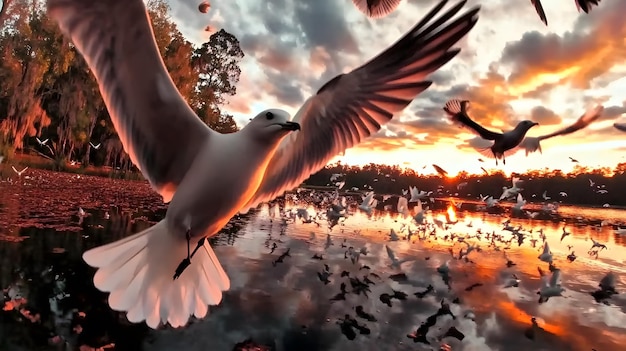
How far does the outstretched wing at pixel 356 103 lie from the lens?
1114 millimetres

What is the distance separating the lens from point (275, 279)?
352cm

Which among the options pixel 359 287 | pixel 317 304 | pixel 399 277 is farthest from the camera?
pixel 399 277

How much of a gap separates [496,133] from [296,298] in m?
1.93

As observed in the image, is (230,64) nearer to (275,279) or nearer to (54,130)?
(54,130)

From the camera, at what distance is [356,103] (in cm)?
137

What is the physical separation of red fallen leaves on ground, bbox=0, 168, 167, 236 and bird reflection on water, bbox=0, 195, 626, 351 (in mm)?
268

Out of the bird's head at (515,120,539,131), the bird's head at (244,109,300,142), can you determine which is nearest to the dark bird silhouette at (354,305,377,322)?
the bird's head at (515,120,539,131)

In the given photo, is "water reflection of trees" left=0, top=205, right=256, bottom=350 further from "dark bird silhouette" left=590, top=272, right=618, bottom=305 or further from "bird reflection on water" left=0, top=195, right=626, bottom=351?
"dark bird silhouette" left=590, top=272, right=618, bottom=305

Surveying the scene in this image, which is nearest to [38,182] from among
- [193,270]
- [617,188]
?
[193,270]

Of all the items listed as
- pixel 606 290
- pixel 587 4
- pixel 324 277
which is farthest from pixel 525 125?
pixel 606 290

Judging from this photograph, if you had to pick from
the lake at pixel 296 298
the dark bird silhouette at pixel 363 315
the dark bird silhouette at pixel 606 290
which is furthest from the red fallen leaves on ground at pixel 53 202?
the dark bird silhouette at pixel 606 290

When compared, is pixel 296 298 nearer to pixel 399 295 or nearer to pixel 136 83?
pixel 399 295

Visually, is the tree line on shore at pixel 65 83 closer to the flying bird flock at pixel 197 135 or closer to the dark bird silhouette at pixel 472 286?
the dark bird silhouette at pixel 472 286

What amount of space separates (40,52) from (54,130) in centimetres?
297
